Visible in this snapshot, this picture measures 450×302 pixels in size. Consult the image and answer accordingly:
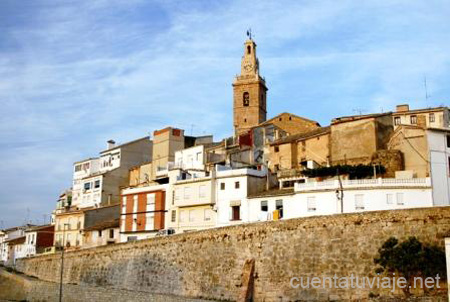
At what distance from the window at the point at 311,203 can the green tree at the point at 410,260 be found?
12.8 metres

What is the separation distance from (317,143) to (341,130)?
4.91 m

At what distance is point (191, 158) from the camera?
230 feet

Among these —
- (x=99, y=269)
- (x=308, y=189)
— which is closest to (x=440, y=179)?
(x=308, y=189)

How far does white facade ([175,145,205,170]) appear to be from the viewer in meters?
68.6

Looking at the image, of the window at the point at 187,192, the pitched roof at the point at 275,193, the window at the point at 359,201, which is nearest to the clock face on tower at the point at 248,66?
the window at the point at 187,192

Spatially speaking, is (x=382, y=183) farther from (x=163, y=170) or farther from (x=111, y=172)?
(x=111, y=172)

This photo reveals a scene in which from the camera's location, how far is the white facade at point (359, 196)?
41938 millimetres

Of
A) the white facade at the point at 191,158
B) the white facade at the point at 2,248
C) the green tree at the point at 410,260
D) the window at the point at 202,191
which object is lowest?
the green tree at the point at 410,260

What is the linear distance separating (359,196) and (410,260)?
12595 millimetres

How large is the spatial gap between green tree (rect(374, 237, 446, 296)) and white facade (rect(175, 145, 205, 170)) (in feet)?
124

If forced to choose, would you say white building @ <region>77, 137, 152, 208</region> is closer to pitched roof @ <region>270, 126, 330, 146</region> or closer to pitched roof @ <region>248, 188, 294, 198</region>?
pitched roof @ <region>270, 126, 330, 146</region>

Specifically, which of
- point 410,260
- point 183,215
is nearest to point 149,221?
point 183,215

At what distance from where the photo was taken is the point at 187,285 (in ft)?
135

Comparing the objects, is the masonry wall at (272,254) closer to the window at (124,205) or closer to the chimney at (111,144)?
the window at (124,205)
